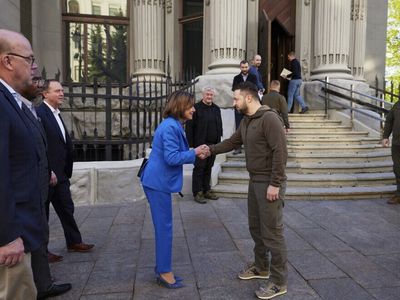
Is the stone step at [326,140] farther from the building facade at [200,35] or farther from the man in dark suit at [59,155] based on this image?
the man in dark suit at [59,155]

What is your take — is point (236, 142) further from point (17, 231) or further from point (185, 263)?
point (17, 231)

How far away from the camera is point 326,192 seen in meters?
6.91

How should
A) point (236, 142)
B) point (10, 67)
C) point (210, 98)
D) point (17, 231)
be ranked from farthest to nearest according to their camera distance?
1. point (210, 98)
2. point (236, 142)
3. point (10, 67)
4. point (17, 231)

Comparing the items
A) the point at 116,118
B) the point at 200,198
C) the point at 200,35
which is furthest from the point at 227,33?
the point at 200,198

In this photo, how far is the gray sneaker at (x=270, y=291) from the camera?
3.25 metres

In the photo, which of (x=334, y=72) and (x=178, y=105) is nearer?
(x=178, y=105)

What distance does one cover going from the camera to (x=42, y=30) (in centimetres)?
1269

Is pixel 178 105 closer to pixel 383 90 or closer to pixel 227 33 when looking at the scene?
pixel 227 33

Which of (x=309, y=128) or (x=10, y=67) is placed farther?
(x=309, y=128)

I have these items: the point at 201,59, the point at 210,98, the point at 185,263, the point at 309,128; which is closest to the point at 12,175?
the point at 185,263

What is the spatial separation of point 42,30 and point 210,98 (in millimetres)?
8600

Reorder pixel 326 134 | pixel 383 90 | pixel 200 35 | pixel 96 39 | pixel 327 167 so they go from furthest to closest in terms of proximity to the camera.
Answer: pixel 96 39, pixel 200 35, pixel 383 90, pixel 326 134, pixel 327 167

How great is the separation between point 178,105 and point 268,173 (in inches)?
39.7

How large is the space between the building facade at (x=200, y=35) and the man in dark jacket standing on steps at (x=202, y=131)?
9.29 feet
